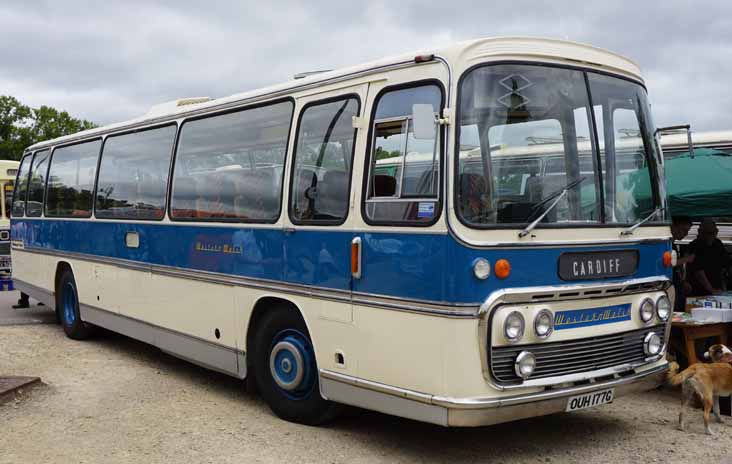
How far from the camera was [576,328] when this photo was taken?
5523 mm

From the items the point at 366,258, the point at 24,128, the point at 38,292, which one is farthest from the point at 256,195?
the point at 24,128

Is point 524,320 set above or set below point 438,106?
below

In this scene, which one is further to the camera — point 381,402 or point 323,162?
point 323,162

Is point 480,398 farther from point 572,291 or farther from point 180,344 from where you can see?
point 180,344

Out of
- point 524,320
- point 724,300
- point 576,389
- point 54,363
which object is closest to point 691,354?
point 724,300

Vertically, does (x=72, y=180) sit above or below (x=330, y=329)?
above

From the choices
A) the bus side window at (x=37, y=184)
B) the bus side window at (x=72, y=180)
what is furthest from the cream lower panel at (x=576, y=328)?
the bus side window at (x=37, y=184)

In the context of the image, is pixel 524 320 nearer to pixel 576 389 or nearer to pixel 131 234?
pixel 576 389

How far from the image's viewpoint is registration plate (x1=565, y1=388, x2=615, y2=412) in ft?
17.9

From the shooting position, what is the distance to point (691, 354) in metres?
7.52

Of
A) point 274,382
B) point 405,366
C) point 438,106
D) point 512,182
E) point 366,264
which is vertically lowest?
point 274,382

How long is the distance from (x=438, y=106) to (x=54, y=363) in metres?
6.33

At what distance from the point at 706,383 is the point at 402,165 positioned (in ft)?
10.4

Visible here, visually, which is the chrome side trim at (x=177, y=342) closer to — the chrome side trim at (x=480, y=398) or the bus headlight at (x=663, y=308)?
the chrome side trim at (x=480, y=398)
